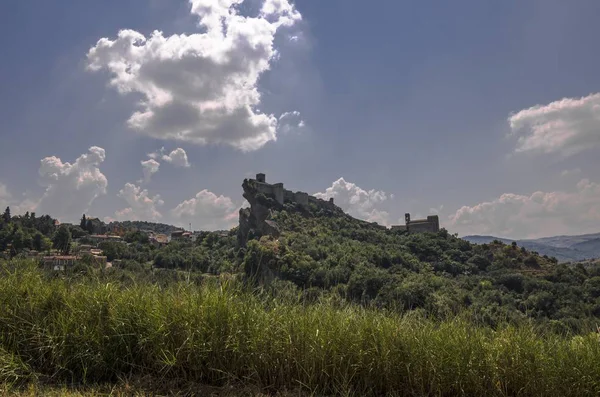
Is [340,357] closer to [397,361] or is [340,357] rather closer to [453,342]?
[397,361]

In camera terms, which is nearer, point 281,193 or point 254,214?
point 254,214

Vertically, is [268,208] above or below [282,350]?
above

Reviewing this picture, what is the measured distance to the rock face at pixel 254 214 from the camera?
259 feet

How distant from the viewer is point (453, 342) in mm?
2848

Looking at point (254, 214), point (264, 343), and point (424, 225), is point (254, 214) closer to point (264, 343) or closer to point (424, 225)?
point (424, 225)

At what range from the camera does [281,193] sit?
304 feet

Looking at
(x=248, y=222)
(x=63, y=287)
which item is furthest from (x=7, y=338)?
(x=248, y=222)

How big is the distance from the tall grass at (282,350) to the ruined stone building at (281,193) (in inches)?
3395

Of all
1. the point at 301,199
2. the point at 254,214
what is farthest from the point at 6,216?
→ the point at 301,199

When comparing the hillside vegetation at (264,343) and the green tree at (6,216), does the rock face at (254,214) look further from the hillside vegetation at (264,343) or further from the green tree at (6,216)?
the hillside vegetation at (264,343)

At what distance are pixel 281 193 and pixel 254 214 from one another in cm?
1075

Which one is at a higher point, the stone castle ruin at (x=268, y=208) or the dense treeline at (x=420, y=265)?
the stone castle ruin at (x=268, y=208)

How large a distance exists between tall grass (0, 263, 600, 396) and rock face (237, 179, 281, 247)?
72799 millimetres

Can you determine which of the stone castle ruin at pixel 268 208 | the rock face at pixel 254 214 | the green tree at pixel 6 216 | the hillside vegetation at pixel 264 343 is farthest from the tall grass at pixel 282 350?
the green tree at pixel 6 216
